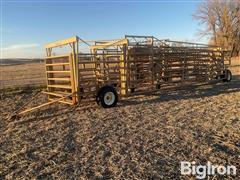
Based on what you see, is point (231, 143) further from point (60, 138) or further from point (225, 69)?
point (225, 69)

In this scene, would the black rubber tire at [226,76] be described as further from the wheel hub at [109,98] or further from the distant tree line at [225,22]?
the distant tree line at [225,22]

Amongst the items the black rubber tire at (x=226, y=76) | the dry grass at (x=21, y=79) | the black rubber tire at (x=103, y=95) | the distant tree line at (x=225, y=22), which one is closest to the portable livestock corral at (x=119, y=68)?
the black rubber tire at (x=103, y=95)

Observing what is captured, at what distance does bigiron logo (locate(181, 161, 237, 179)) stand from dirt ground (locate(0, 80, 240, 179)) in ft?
0.32

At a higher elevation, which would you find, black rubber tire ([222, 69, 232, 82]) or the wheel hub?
black rubber tire ([222, 69, 232, 82])

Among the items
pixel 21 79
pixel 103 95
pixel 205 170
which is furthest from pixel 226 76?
pixel 21 79

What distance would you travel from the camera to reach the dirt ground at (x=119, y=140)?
3648 mm

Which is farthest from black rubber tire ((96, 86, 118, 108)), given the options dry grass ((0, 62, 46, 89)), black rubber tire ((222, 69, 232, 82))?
black rubber tire ((222, 69, 232, 82))

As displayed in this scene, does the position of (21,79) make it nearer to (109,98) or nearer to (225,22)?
(109,98)

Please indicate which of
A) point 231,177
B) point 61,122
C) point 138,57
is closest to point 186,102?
point 138,57

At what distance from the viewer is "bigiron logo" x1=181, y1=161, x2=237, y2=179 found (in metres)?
3.43

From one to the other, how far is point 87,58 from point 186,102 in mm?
3957

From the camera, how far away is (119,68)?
8852 mm

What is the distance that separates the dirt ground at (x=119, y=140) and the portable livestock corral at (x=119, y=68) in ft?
2.49

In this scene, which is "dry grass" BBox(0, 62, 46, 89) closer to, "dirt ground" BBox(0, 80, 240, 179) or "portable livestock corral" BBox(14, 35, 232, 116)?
"portable livestock corral" BBox(14, 35, 232, 116)
